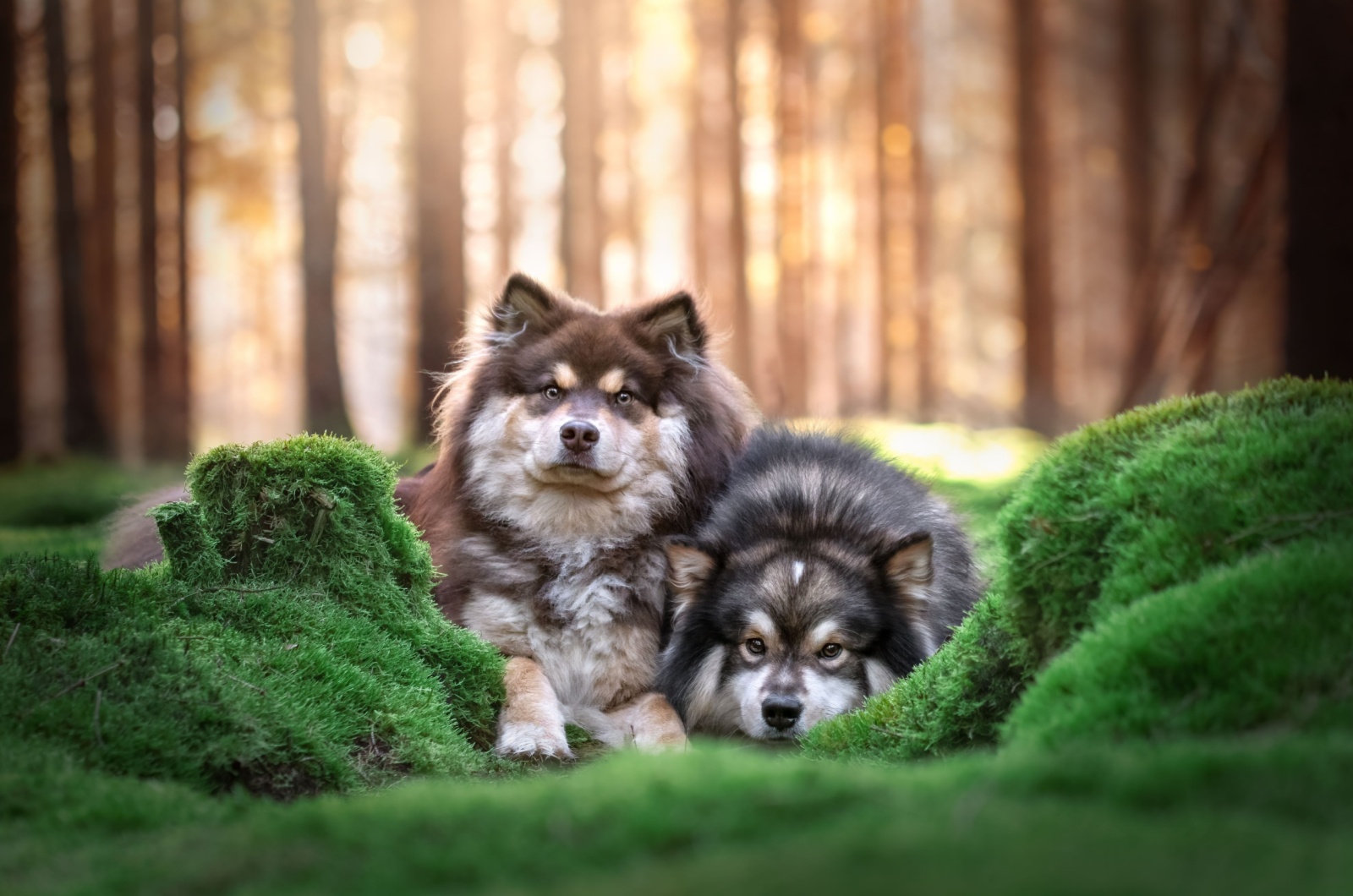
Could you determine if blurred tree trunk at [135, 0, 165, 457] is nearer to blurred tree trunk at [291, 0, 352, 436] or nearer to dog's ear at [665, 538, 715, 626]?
blurred tree trunk at [291, 0, 352, 436]

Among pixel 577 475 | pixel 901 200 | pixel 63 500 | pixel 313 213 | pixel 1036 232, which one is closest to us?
pixel 577 475

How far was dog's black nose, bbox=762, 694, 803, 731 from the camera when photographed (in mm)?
5055

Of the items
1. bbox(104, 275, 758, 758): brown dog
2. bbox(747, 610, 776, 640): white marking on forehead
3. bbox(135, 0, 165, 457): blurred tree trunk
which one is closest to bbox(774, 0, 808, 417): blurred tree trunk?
bbox(135, 0, 165, 457): blurred tree trunk

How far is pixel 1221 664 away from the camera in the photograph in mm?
3100

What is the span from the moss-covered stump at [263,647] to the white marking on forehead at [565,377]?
1.00 meters

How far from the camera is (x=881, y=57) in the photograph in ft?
78.6

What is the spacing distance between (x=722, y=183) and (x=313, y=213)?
11211mm

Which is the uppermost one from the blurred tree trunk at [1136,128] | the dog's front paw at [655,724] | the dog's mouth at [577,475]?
the blurred tree trunk at [1136,128]

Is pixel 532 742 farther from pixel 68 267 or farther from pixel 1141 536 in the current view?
pixel 68 267

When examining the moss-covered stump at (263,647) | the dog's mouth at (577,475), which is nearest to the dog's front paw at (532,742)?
the moss-covered stump at (263,647)

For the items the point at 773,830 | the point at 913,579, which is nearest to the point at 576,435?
the point at 913,579

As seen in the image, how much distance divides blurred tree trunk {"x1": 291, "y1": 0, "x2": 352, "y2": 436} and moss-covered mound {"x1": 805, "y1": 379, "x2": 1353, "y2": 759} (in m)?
11.6

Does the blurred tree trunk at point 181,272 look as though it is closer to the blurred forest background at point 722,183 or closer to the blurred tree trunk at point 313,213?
the blurred forest background at point 722,183

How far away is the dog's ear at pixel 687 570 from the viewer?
5.51m
